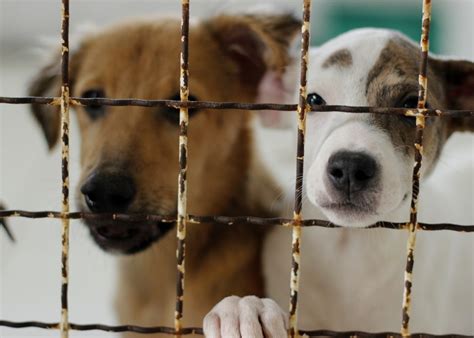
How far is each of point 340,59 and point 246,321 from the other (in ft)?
2.08

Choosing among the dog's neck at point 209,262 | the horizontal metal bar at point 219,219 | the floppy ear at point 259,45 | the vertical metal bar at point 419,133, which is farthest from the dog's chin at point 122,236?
the vertical metal bar at point 419,133

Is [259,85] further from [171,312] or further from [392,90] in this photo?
[171,312]

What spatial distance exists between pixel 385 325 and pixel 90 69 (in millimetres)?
970

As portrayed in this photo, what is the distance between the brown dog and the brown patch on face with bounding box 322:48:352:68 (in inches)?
8.6

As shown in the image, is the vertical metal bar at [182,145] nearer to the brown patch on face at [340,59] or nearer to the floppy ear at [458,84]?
the brown patch on face at [340,59]

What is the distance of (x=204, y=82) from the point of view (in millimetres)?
1802

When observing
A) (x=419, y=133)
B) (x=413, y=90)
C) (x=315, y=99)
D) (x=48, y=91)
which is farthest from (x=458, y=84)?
(x=48, y=91)

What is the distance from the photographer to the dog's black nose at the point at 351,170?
4.13 feet

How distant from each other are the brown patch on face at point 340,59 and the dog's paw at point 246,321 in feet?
1.82

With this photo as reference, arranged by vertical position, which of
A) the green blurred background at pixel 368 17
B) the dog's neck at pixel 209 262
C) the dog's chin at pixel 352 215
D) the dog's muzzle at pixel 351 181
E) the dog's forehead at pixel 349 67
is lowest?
the dog's neck at pixel 209 262

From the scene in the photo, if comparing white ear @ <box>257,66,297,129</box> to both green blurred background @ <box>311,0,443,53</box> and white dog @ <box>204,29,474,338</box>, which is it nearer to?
white dog @ <box>204,29,474,338</box>

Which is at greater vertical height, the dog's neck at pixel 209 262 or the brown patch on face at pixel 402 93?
the brown patch on face at pixel 402 93

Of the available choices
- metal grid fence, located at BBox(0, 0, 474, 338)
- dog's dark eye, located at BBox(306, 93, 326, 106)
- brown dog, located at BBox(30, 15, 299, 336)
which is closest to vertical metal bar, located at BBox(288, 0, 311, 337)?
metal grid fence, located at BBox(0, 0, 474, 338)

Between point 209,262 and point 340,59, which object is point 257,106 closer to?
point 340,59
